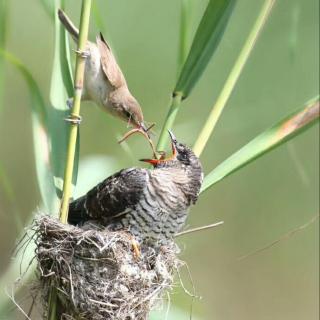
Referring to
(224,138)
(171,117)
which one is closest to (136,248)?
(171,117)

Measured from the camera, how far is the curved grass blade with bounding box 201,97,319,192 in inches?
67.0

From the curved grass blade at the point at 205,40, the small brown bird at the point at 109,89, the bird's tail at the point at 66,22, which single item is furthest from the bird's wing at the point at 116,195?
the small brown bird at the point at 109,89

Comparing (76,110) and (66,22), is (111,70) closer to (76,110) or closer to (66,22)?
(66,22)

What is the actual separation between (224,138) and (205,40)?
1413 millimetres

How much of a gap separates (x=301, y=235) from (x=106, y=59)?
1442 millimetres

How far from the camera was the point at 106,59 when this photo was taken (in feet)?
8.80

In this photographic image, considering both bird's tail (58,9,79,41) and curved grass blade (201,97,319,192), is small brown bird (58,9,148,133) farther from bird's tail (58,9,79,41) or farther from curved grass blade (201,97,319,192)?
curved grass blade (201,97,319,192)

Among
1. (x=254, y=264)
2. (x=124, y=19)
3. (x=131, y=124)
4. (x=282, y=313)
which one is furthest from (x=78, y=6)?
(x=282, y=313)

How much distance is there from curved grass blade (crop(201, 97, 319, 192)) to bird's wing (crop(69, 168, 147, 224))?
293 millimetres

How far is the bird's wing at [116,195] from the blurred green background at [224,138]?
12 cm

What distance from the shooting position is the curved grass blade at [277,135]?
5.58 ft

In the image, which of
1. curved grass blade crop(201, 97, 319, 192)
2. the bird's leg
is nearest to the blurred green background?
the bird's leg

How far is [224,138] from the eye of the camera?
3.15m

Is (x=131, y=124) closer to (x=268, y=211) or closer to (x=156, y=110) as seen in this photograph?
(x=156, y=110)
